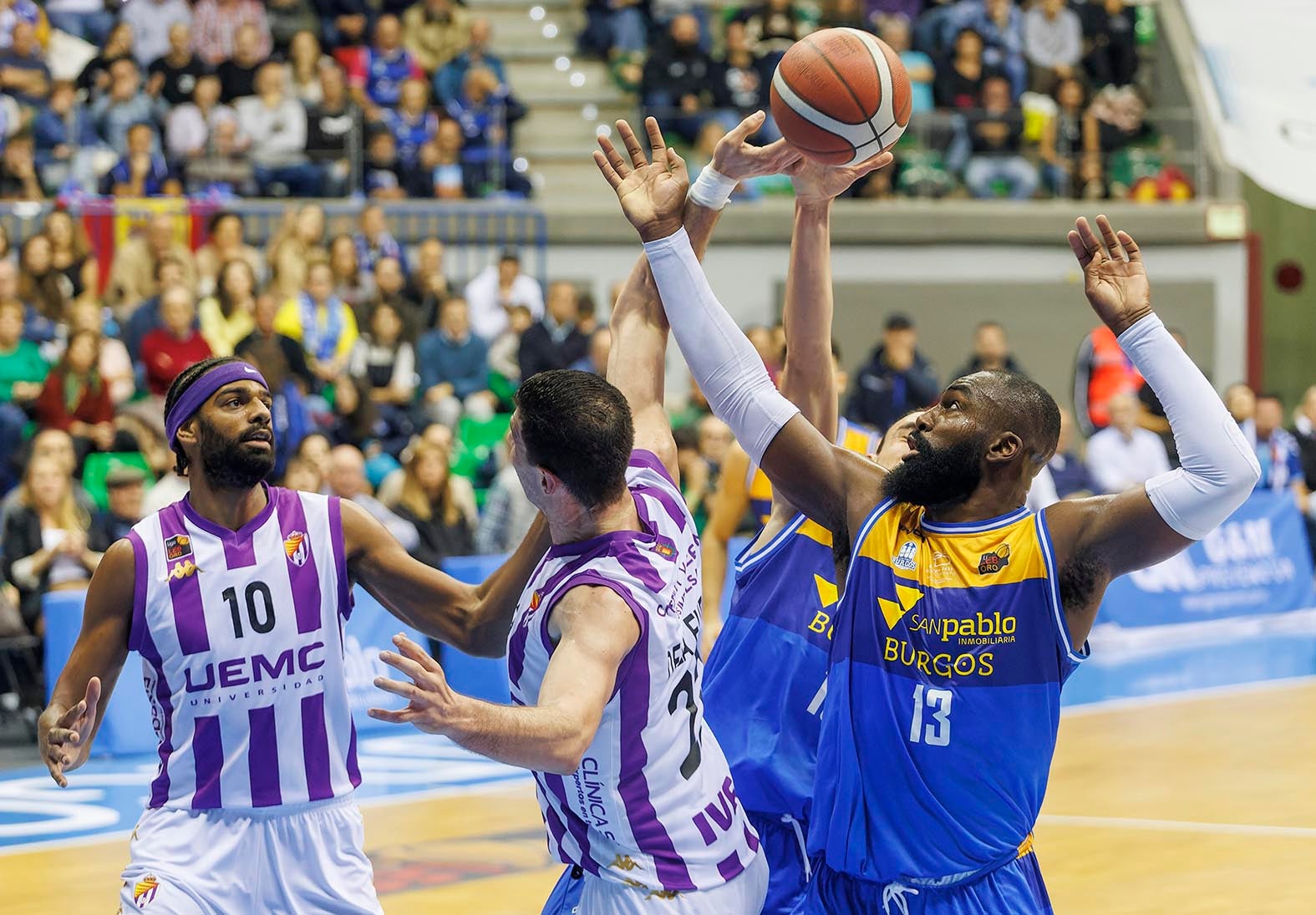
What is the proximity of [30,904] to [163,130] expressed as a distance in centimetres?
1054

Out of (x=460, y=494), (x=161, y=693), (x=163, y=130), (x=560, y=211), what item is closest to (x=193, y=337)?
(x=460, y=494)

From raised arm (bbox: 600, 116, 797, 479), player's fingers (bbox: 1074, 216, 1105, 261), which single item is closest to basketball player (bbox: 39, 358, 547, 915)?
raised arm (bbox: 600, 116, 797, 479)

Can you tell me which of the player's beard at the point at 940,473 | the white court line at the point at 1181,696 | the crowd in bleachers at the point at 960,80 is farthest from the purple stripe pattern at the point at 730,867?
the crowd in bleachers at the point at 960,80

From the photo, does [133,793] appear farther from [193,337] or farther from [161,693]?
[161,693]

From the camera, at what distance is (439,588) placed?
186 inches

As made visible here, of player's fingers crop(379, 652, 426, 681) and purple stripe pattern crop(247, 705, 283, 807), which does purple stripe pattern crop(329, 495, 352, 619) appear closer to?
purple stripe pattern crop(247, 705, 283, 807)

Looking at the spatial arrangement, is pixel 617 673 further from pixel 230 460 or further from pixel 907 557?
pixel 230 460

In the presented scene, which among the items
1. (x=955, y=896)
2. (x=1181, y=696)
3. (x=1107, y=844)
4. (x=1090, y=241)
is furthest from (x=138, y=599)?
(x=1181, y=696)

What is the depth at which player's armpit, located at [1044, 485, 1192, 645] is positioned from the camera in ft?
12.8

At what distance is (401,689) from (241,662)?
1520 mm

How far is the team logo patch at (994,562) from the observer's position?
13.0ft

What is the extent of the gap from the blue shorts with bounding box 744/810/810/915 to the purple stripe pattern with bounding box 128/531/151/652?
158 cm

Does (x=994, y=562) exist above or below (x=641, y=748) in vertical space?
above

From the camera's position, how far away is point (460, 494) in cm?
1265
